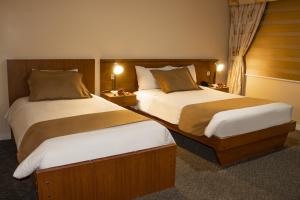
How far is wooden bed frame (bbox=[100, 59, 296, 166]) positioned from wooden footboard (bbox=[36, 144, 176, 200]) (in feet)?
2.45

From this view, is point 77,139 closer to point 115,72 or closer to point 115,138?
point 115,138

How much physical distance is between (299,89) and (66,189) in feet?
12.9

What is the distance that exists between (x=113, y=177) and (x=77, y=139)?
460 mm

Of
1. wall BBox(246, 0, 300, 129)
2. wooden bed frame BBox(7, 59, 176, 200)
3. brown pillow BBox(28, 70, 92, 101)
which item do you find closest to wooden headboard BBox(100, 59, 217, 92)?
brown pillow BBox(28, 70, 92, 101)

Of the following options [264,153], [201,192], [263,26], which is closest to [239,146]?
[264,153]

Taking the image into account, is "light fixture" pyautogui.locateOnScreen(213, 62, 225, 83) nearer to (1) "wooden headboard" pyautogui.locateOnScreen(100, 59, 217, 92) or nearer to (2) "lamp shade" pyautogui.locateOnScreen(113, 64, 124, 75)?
(1) "wooden headboard" pyautogui.locateOnScreen(100, 59, 217, 92)

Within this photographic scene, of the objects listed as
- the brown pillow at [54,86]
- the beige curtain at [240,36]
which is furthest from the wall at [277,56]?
the brown pillow at [54,86]

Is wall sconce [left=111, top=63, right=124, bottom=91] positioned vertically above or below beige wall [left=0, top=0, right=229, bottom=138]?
below

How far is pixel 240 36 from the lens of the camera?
5.23 m

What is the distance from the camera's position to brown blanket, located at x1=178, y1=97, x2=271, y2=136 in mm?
3168

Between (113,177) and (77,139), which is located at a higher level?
(77,139)

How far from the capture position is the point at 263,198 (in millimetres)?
2533

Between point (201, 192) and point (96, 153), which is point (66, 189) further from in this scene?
point (201, 192)

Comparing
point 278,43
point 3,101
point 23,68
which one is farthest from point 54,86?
point 278,43
